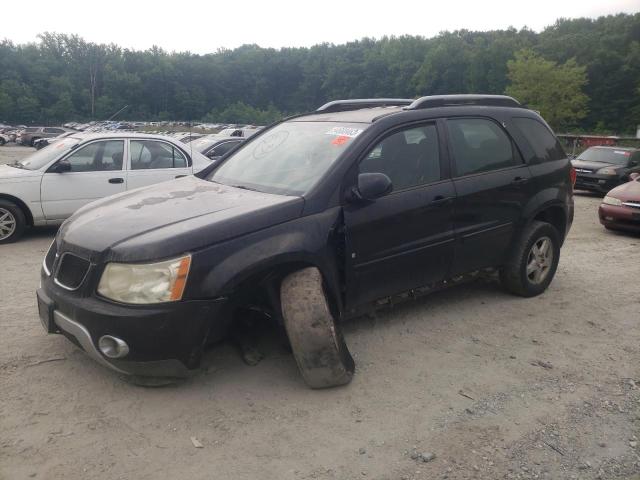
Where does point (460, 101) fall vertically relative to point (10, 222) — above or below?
above

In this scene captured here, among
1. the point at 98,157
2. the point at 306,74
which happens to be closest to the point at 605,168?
the point at 98,157

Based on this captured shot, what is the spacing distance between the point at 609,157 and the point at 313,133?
1525 cm

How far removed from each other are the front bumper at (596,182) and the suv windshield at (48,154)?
44.7 feet

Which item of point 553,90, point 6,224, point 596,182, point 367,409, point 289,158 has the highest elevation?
point 553,90

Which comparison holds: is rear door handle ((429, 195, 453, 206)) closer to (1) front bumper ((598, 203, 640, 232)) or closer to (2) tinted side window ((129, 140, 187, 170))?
(2) tinted side window ((129, 140, 187, 170))

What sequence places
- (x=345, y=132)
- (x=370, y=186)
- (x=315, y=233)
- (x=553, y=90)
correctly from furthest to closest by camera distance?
(x=553, y=90) < (x=345, y=132) < (x=370, y=186) < (x=315, y=233)

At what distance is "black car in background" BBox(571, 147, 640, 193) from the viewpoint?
15.8 m

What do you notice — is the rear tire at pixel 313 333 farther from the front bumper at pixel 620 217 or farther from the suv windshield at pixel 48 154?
the front bumper at pixel 620 217

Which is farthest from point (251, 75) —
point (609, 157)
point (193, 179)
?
point (193, 179)

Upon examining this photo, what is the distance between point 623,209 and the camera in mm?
9312

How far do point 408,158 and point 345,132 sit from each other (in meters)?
0.55

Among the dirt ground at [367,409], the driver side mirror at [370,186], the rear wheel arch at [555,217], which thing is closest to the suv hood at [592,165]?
the rear wheel arch at [555,217]

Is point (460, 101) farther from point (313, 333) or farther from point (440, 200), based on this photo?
point (313, 333)

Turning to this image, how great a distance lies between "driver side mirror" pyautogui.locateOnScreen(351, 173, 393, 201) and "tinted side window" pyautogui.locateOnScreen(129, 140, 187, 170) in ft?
18.0
